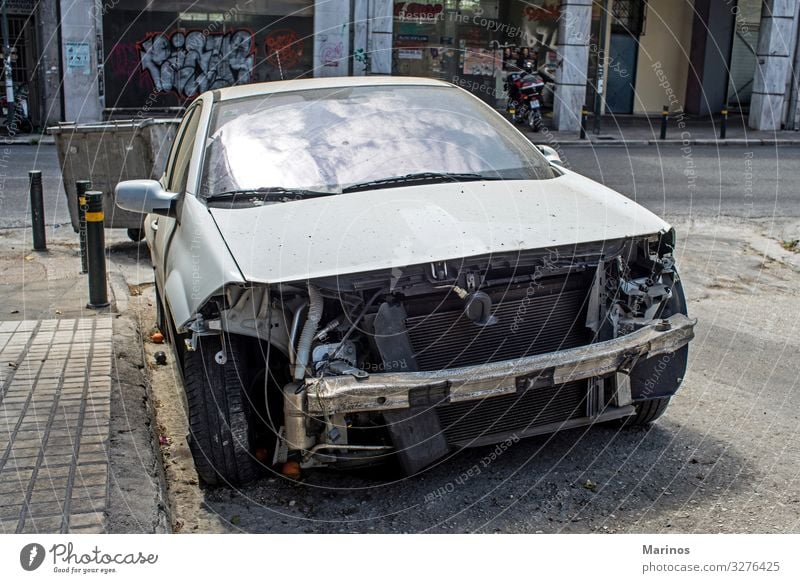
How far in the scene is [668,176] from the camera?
15375 mm

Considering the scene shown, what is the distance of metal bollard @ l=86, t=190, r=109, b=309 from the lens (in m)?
7.46

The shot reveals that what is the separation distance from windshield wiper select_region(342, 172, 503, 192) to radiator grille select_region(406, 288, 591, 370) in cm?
95

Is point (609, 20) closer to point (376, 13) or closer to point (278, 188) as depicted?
point (376, 13)

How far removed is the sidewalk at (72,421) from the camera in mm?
4023

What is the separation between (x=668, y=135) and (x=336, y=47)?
755 cm

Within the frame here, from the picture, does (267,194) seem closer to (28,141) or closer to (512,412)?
(512,412)

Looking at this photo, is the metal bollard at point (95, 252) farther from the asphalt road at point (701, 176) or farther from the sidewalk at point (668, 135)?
the sidewalk at point (668, 135)

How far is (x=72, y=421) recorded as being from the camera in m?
5.02

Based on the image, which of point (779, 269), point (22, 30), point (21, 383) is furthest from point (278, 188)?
point (22, 30)

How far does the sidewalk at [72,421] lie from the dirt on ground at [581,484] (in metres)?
0.24

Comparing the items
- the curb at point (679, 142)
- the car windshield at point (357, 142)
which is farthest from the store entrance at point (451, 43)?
the car windshield at point (357, 142)

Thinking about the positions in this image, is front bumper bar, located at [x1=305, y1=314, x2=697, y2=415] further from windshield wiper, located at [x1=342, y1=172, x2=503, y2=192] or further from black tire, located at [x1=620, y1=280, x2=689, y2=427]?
windshield wiper, located at [x1=342, y1=172, x2=503, y2=192]

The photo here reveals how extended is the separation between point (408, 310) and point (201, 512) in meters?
1.32

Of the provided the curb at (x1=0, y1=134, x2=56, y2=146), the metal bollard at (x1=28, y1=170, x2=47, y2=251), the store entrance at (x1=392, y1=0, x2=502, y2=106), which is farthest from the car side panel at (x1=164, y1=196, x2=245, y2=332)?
the store entrance at (x1=392, y1=0, x2=502, y2=106)
